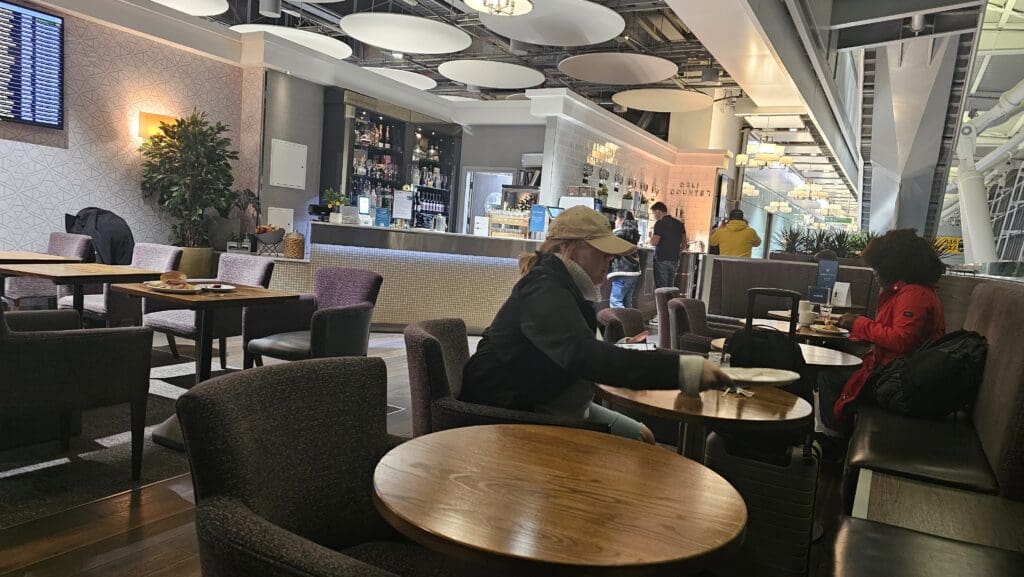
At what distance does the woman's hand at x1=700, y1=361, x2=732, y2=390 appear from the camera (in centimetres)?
188

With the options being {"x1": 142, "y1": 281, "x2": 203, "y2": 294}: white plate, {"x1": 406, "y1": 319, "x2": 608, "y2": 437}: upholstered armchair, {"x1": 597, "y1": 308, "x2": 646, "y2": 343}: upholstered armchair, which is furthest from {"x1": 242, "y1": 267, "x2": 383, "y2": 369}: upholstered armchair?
{"x1": 406, "y1": 319, "x2": 608, "y2": 437}: upholstered armchair

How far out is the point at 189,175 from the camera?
7.03 meters

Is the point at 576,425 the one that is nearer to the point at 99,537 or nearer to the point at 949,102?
the point at 99,537

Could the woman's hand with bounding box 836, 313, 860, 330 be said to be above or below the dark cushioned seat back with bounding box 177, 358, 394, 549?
above

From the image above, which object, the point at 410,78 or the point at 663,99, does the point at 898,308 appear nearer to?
the point at 663,99

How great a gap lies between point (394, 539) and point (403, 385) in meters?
3.72

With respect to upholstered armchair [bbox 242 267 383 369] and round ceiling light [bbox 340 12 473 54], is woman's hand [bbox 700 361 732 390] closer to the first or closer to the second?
upholstered armchair [bbox 242 267 383 369]

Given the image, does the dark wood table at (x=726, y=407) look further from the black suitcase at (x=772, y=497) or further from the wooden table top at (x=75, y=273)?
the wooden table top at (x=75, y=273)

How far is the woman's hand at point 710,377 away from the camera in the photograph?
1.88 m

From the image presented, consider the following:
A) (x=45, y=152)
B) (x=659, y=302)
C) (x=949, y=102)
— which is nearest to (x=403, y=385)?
(x=659, y=302)

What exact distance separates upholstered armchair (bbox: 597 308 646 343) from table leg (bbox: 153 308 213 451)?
2.27 meters

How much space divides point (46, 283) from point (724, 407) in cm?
595

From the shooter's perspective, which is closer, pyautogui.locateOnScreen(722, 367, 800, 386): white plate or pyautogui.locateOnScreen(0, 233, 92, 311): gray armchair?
pyautogui.locateOnScreen(722, 367, 800, 386): white plate

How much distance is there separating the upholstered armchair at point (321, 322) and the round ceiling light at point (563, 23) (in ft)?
11.4
